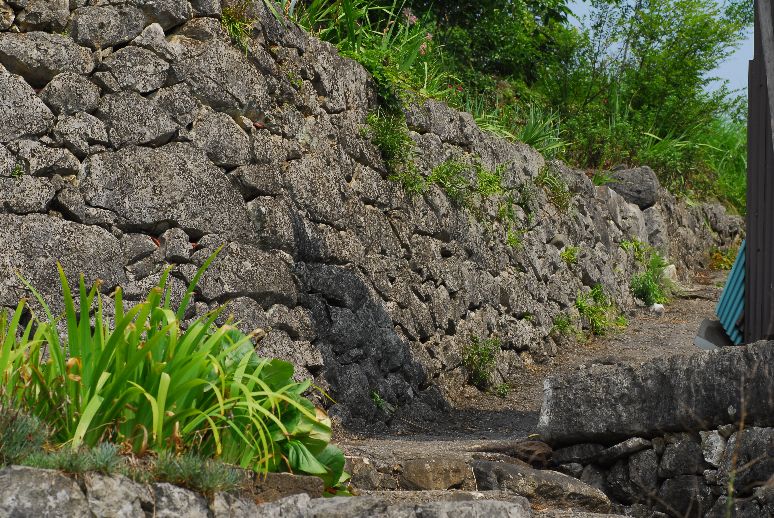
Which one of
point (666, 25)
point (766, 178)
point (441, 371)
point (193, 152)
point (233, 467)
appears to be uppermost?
point (666, 25)

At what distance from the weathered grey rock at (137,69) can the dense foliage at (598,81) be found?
12.5ft

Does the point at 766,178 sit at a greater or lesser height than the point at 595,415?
greater

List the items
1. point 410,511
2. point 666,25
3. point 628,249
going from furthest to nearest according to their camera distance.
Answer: point 666,25
point 628,249
point 410,511

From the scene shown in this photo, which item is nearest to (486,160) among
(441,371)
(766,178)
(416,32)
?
(416,32)

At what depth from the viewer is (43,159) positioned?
5414 millimetres

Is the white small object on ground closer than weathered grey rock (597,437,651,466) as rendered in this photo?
No

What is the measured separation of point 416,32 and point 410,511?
6332mm

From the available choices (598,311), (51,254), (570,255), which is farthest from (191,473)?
(598,311)

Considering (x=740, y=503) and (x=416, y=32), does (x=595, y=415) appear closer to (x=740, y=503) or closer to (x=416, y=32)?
(x=740, y=503)

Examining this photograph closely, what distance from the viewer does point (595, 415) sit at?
4.79 metres

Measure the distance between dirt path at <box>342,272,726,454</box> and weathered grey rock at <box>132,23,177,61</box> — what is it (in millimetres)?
2580

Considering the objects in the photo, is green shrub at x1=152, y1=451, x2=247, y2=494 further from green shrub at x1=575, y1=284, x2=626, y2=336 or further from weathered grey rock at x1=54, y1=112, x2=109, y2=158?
green shrub at x1=575, y1=284, x2=626, y2=336

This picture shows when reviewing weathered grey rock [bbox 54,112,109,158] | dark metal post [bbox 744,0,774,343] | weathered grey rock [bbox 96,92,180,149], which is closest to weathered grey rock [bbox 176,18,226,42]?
weathered grey rock [bbox 96,92,180,149]

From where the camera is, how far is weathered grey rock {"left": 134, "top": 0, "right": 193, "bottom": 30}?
5988 mm
